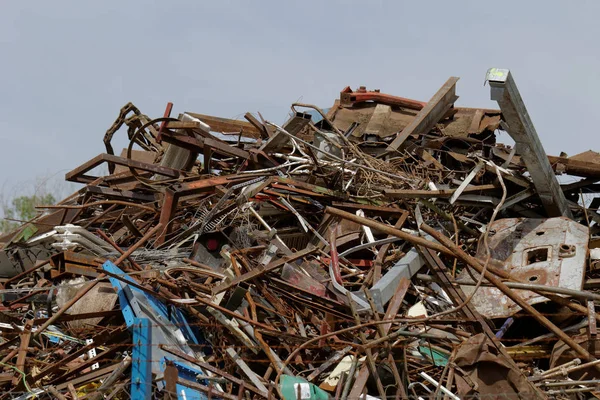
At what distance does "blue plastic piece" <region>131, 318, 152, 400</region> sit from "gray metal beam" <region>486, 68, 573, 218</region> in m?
3.38

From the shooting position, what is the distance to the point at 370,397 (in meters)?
5.96

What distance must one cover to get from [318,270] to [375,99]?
158 inches

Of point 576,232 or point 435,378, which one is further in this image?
point 576,232

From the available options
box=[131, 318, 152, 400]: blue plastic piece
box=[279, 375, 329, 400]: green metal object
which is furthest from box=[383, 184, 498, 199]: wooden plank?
box=[131, 318, 152, 400]: blue plastic piece

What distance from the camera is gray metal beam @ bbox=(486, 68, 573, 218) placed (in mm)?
7020

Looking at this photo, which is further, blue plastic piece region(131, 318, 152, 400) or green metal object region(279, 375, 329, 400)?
blue plastic piece region(131, 318, 152, 400)

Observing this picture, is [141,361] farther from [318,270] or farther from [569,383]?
[569,383]

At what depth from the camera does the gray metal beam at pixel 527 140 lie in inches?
276

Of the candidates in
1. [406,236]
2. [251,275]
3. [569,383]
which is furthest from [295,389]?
[569,383]

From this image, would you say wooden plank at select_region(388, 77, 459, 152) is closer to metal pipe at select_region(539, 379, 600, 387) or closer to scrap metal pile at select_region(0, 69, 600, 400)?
scrap metal pile at select_region(0, 69, 600, 400)

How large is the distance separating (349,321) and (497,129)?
4.31 m

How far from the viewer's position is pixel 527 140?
24.8 ft

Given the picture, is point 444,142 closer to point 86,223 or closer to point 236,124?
point 236,124

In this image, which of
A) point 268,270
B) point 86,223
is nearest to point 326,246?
point 268,270
